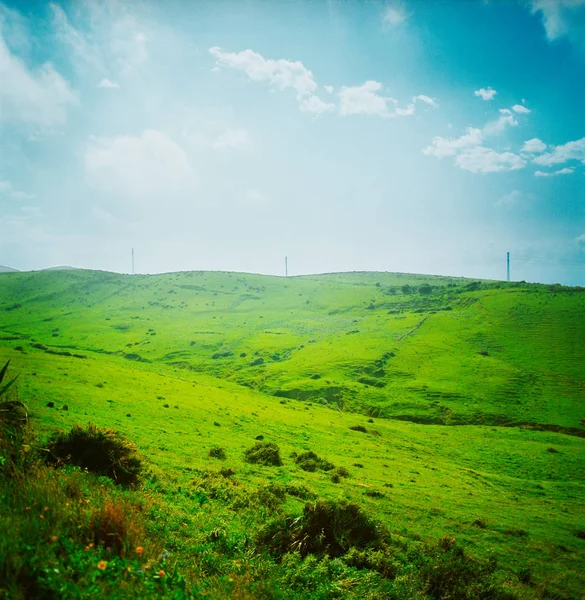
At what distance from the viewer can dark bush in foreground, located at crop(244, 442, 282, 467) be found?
22.6 m

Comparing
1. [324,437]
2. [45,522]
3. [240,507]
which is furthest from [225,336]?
[45,522]

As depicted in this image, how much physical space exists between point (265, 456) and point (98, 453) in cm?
1261

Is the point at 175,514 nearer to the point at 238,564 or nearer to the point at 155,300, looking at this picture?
the point at 238,564

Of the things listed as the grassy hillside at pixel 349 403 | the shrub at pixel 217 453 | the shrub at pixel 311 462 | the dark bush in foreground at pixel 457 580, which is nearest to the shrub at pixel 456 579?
the dark bush in foreground at pixel 457 580

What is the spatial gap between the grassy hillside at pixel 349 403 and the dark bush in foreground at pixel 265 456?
0.77m

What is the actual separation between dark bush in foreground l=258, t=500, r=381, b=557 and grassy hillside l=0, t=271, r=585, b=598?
107 cm

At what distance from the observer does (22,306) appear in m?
136

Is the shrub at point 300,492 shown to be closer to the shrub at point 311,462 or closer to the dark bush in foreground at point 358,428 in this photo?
the shrub at point 311,462

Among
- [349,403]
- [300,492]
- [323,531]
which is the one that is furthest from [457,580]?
[349,403]

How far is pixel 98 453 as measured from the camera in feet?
41.7

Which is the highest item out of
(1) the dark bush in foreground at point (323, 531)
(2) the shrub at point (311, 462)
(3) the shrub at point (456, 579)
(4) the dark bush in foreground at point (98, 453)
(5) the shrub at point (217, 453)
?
(4) the dark bush in foreground at point (98, 453)

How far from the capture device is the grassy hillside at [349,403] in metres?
15.2

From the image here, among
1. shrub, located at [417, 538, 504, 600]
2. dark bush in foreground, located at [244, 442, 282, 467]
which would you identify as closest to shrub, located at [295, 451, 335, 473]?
dark bush in foreground, located at [244, 442, 282, 467]

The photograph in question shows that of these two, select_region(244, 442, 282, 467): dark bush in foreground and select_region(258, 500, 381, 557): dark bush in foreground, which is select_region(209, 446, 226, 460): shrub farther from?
select_region(258, 500, 381, 557): dark bush in foreground
